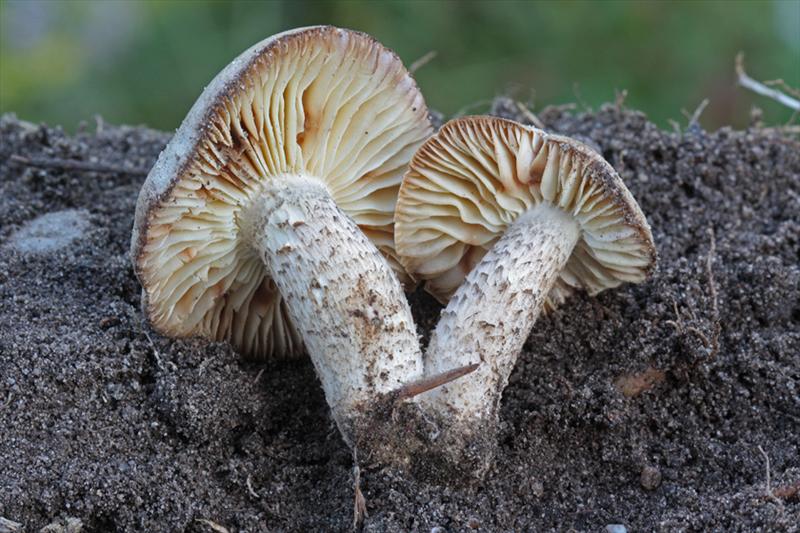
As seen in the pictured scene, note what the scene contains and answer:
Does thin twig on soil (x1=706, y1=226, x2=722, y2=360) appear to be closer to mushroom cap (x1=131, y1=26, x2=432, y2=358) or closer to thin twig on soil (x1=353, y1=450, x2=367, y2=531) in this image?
mushroom cap (x1=131, y1=26, x2=432, y2=358)

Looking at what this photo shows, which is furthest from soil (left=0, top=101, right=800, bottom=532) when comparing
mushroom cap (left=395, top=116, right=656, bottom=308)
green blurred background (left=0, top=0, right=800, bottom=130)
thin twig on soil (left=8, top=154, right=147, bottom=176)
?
green blurred background (left=0, top=0, right=800, bottom=130)

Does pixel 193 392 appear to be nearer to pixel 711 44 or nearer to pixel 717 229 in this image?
pixel 717 229

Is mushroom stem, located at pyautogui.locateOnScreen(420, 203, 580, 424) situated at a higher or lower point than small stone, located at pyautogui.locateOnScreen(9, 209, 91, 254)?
lower

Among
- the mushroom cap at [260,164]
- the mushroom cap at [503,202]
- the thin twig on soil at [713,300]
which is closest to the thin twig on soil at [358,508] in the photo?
the mushroom cap at [260,164]

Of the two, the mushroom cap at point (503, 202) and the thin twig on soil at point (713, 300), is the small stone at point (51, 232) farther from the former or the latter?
the thin twig on soil at point (713, 300)

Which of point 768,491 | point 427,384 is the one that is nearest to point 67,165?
point 427,384

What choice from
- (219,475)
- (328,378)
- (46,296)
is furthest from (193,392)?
(46,296)

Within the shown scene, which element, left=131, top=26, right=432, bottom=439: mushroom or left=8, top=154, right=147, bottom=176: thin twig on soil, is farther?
left=8, top=154, right=147, bottom=176: thin twig on soil
